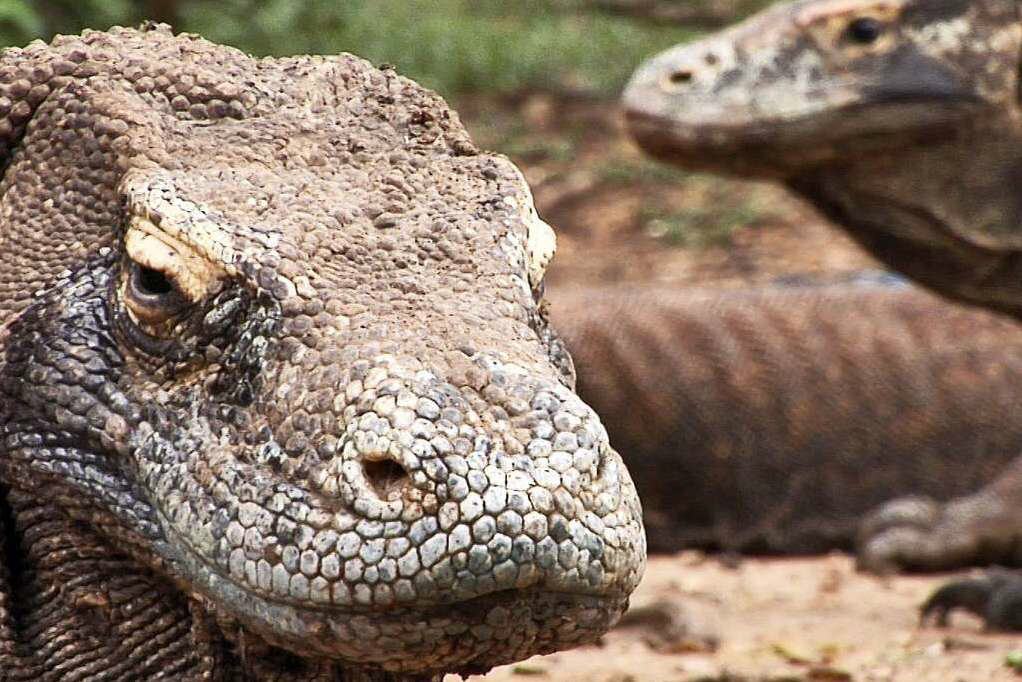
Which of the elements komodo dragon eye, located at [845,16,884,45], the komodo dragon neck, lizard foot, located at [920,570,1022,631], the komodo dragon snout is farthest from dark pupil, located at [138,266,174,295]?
komodo dragon eye, located at [845,16,884,45]

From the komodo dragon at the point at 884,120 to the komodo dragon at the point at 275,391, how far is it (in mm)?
3747

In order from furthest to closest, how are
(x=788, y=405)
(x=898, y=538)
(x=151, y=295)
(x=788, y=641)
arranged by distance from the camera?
(x=788, y=405) → (x=898, y=538) → (x=788, y=641) → (x=151, y=295)

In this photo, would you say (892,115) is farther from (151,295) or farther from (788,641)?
(151,295)

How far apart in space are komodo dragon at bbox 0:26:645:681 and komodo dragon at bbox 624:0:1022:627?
3.75 metres

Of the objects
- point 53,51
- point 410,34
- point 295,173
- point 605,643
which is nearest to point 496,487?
point 295,173

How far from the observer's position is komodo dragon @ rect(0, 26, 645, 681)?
2.60 m

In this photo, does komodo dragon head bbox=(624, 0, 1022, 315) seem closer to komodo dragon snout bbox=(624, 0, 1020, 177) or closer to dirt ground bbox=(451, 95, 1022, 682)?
komodo dragon snout bbox=(624, 0, 1020, 177)

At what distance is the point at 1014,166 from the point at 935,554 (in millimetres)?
1442

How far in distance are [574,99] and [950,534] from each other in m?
7.99

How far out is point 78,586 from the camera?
3162 mm

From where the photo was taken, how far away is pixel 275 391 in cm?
278

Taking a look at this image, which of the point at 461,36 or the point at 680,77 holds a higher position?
the point at 680,77

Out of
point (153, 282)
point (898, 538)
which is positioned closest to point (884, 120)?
point (898, 538)

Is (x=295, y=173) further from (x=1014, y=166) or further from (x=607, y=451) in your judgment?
(x=1014, y=166)
